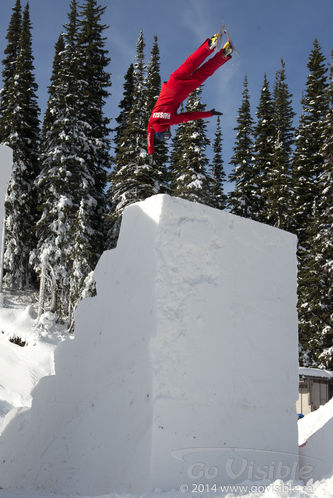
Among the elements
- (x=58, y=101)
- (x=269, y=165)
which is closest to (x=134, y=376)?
(x=58, y=101)

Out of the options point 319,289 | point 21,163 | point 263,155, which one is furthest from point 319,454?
point 263,155

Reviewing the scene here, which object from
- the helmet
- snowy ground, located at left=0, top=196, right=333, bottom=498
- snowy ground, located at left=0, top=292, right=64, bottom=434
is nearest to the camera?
snowy ground, located at left=0, top=196, right=333, bottom=498

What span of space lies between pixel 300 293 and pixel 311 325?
1754 millimetres

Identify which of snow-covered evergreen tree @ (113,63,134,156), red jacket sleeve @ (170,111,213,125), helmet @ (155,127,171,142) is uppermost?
snow-covered evergreen tree @ (113,63,134,156)

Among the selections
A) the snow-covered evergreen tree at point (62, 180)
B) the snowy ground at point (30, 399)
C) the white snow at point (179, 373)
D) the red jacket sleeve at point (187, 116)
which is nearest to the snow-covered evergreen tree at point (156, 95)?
the snow-covered evergreen tree at point (62, 180)

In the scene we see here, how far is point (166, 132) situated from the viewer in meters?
6.67

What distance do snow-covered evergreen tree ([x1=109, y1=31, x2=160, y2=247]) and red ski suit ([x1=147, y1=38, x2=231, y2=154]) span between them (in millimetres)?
11555

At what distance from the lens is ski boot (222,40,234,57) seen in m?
5.45

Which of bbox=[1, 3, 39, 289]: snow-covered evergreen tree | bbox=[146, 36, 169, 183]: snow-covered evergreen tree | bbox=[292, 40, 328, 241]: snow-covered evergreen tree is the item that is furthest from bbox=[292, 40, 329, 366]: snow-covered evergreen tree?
bbox=[1, 3, 39, 289]: snow-covered evergreen tree

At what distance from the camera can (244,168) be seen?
26.6 meters

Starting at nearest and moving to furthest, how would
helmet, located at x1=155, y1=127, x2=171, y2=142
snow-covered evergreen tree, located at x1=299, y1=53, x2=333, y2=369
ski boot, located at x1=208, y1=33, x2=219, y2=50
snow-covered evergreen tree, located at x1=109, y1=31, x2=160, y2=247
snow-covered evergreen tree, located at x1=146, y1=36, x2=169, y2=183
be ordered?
ski boot, located at x1=208, y1=33, x2=219, y2=50
helmet, located at x1=155, y1=127, x2=171, y2=142
snow-covered evergreen tree, located at x1=109, y1=31, x2=160, y2=247
snow-covered evergreen tree, located at x1=299, y1=53, x2=333, y2=369
snow-covered evergreen tree, located at x1=146, y1=36, x2=169, y2=183

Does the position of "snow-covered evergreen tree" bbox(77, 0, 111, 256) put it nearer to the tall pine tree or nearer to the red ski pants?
the tall pine tree

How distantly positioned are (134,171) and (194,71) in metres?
13.2

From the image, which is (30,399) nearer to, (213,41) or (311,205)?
(213,41)
